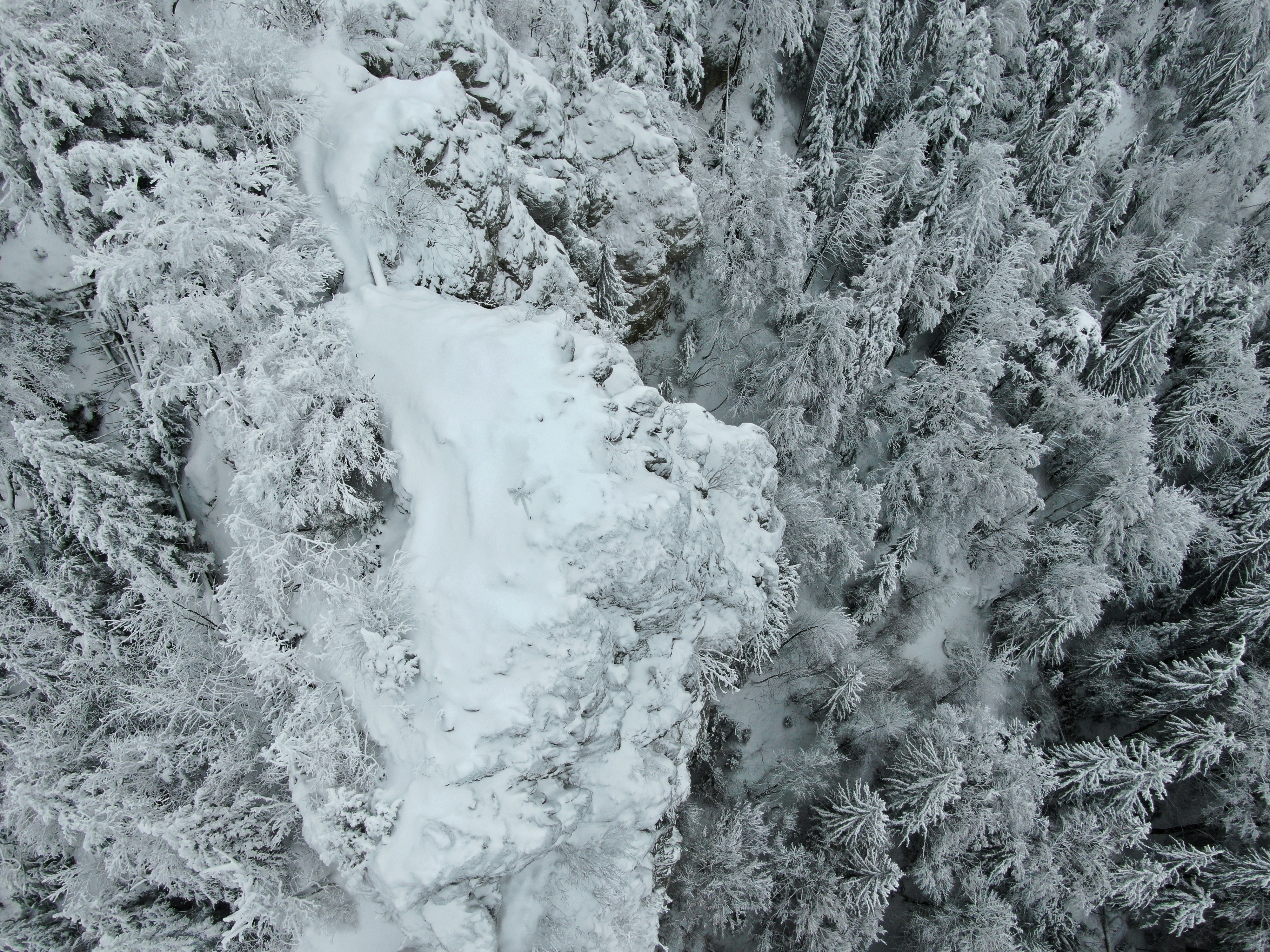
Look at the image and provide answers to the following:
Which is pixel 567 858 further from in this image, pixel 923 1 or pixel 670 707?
pixel 923 1

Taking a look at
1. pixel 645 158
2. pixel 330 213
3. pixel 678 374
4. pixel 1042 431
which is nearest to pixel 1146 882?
pixel 1042 431

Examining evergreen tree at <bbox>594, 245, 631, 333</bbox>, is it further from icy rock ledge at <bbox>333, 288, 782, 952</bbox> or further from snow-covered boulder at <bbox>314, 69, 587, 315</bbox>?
icy rock ledge at <bbox>333, 288, 782, 952</bbox>

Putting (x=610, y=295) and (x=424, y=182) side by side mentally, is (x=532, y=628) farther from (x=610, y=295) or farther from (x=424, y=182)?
(x=610, y=295)

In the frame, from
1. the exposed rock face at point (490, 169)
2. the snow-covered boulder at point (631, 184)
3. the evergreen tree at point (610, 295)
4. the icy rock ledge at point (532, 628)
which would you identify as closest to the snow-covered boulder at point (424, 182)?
the exposed rock face at point (490, 169)

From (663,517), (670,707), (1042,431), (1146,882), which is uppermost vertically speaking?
(1042,431)

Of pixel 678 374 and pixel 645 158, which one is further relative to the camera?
pixel 678 374
